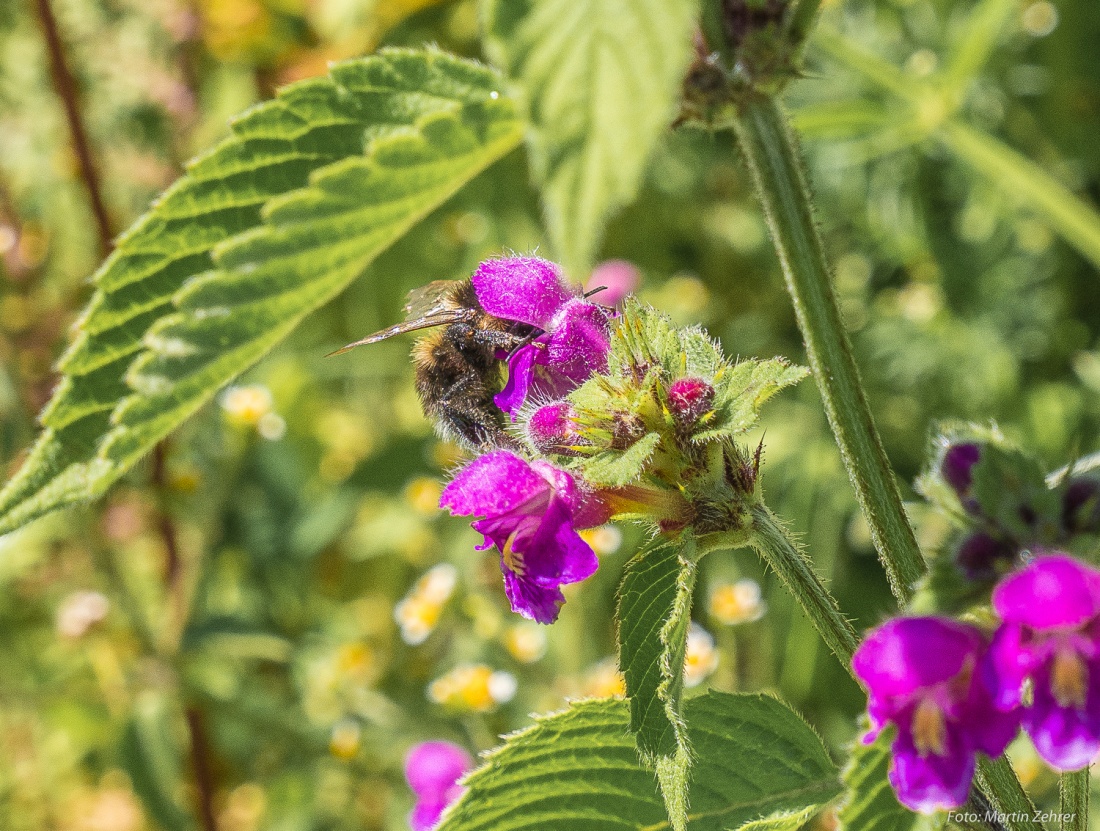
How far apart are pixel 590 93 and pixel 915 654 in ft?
1.23

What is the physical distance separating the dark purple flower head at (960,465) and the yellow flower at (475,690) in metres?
1.53

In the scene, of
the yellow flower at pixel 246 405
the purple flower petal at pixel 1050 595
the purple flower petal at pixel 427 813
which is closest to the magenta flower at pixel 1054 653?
the purple flower petal at pixel 1050 595

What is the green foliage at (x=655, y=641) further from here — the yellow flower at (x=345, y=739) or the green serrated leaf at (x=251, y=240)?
the yellow flower at (x=345, y=739)

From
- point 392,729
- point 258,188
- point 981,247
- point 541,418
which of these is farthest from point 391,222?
point 981,247

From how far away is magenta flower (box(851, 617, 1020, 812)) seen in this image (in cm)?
67

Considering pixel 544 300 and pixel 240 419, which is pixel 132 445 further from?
pixel 240 419

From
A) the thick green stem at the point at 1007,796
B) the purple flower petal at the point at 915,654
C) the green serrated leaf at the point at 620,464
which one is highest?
the green serrated leaf at the point at 620,464

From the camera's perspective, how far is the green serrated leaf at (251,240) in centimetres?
79

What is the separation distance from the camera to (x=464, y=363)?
1225 mm

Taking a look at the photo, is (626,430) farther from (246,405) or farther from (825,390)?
(246,405)

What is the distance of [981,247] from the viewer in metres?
2.84

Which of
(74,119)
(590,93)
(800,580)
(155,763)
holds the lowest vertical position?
(155,763)

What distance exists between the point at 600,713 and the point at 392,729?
155 centimetres

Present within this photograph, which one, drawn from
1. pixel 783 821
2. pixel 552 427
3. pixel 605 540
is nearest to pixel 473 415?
pixel 552 427
